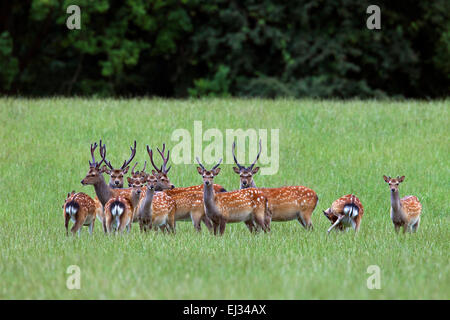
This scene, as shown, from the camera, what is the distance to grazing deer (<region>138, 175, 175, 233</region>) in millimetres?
10377

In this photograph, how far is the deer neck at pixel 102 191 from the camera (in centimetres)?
1070

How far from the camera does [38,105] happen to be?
18.5 metres

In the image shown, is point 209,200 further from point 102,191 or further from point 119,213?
point 102,191

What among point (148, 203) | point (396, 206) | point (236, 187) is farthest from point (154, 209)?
point (236, 187)

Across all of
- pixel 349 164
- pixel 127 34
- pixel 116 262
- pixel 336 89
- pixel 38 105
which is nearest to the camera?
pixel 116 262

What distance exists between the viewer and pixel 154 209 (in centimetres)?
1047

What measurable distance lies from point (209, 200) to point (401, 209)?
2547mm

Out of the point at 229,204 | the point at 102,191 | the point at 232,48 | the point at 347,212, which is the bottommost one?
the point at 347,212

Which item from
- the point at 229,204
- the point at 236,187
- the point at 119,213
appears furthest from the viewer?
the point at 236,187

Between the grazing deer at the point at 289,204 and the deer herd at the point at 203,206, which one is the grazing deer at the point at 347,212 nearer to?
the deer herd at the point at 203,206
